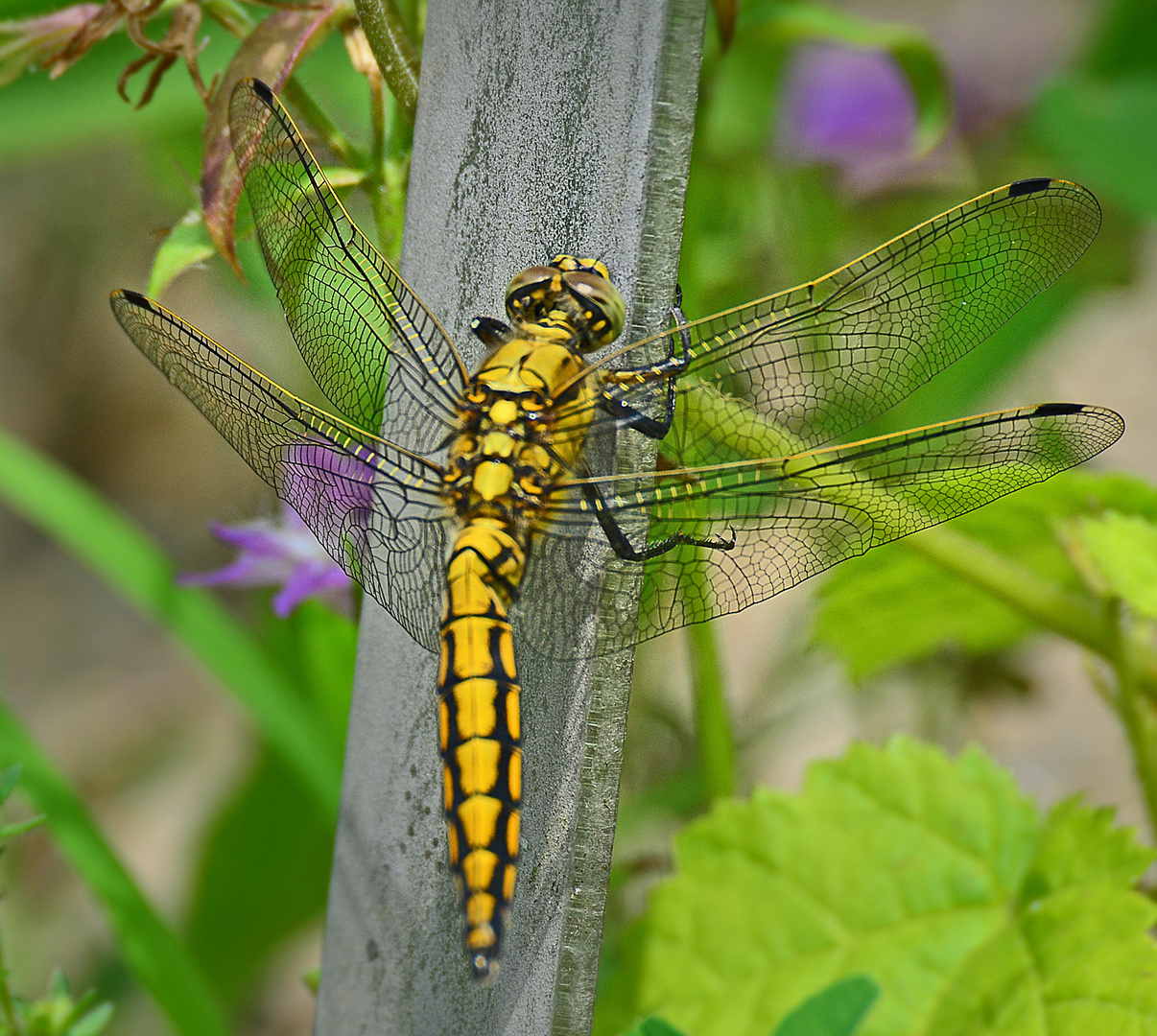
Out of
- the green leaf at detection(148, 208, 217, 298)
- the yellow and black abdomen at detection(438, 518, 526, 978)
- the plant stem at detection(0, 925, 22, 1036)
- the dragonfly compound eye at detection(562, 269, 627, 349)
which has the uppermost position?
the green leaf at detection(148, 208, 217, 298)

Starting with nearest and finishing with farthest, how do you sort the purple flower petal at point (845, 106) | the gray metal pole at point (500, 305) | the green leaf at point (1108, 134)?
the gray metal pole at point (500, 305) → the green leaf at point (1108, 134) → the purple flower petal at point (845, 106)

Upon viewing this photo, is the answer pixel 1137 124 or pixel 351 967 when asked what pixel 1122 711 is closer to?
pixel 351 967

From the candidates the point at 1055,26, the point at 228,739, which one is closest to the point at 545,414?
the point at 228,739

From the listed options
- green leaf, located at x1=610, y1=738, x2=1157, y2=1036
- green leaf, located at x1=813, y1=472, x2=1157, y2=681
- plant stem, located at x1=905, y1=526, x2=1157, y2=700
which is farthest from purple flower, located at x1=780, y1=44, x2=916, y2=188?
green leaf, located at x1=610, y1=738, x2=1157, y2=1036

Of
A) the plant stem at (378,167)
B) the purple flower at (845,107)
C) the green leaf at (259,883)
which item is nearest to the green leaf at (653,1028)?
the plant stem at (378,167)

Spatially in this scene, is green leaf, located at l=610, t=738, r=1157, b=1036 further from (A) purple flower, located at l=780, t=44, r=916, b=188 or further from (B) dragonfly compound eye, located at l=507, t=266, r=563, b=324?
(A) purple flower, located at l=780, t=44, r=916, b=188

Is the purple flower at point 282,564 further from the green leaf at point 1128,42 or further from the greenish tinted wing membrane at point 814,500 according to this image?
the green leaf at point 1128,42
